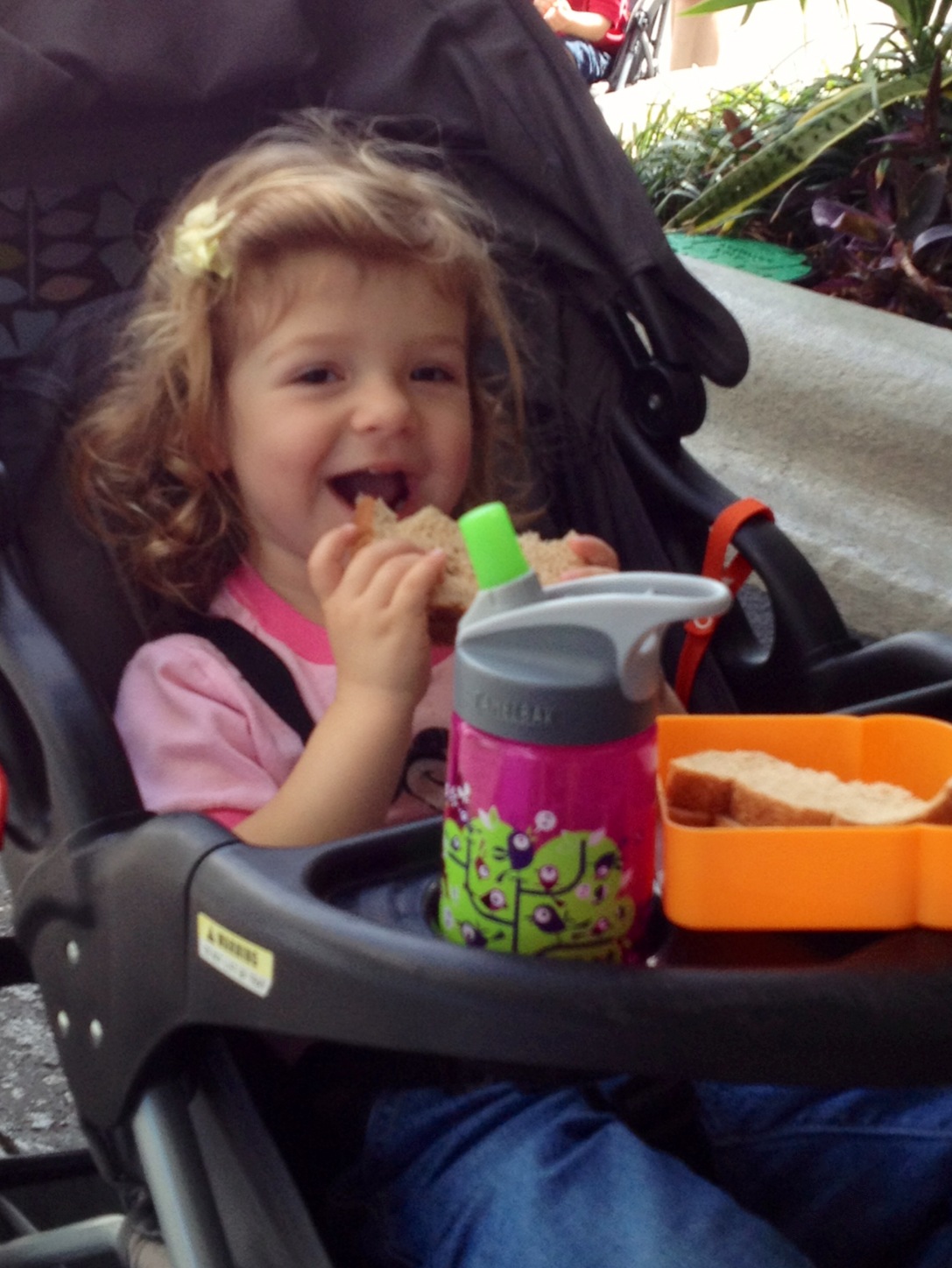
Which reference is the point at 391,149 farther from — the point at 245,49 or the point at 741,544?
the point at 741,544

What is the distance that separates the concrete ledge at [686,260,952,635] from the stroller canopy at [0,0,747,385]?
1.73 metres

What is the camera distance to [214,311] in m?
1.29

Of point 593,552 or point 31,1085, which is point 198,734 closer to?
point 593,552

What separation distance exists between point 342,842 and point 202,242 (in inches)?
25.2

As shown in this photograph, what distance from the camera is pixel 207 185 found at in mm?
1349

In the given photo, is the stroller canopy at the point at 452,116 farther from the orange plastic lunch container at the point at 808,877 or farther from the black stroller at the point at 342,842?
the orange plastic lunch container at the point at 808,877

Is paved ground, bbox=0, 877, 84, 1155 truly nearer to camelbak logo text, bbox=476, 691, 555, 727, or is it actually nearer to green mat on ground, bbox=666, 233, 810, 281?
camelbak logo text, bbox=476, 691, 555, 727

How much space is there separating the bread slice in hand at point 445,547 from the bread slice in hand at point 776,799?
0.27 m

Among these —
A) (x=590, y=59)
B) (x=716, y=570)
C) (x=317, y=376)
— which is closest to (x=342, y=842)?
(x=317, y=376)

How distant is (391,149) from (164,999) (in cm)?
91

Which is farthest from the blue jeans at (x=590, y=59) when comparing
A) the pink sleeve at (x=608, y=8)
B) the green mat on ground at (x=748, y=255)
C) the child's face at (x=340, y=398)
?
the child's face at (x=340, y=398)

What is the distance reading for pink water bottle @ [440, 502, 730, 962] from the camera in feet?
2.20

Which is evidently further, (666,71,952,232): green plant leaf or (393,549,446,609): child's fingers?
(666,71,952,232): green plant leaf

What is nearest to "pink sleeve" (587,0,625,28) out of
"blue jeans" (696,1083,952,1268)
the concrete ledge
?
the concrete ledge
